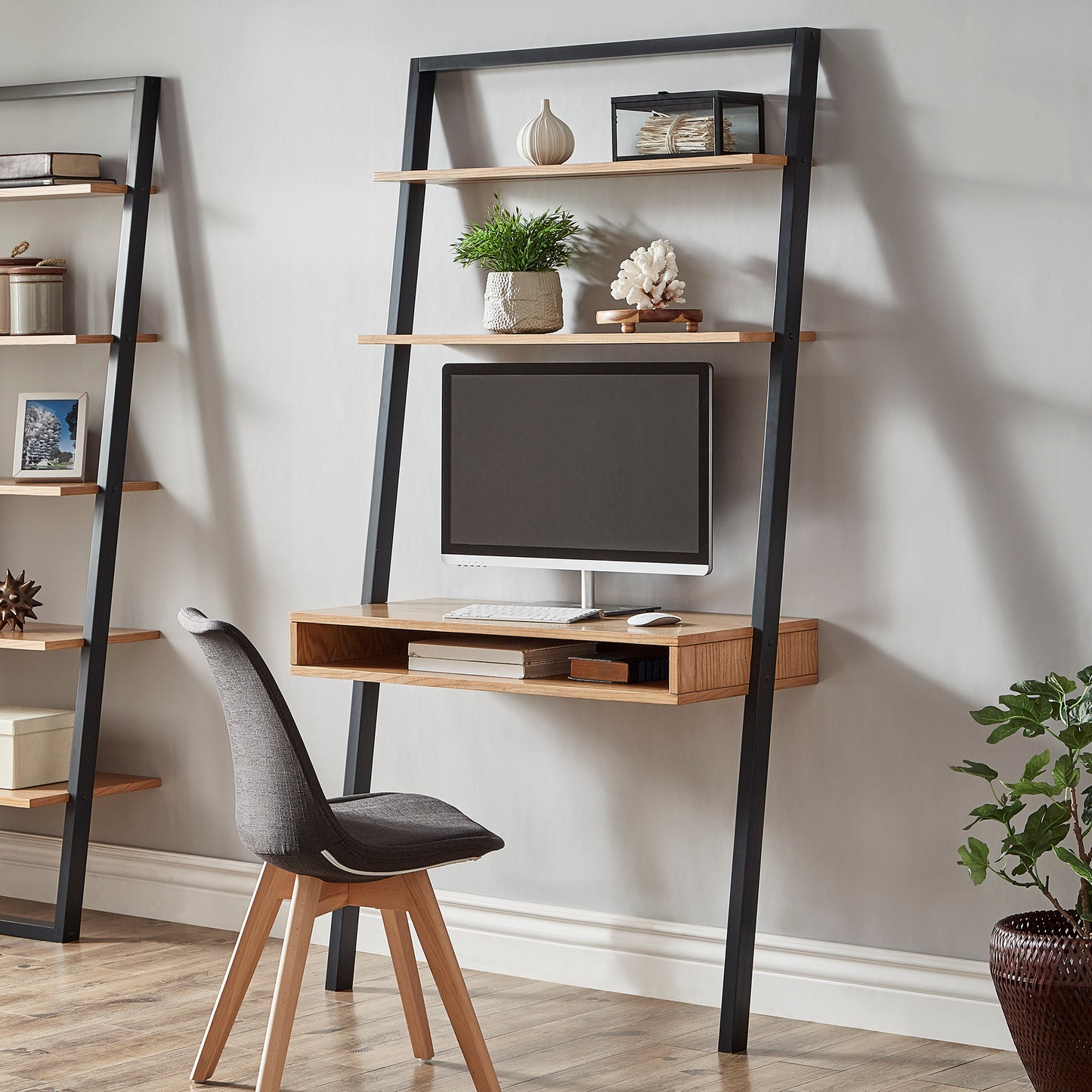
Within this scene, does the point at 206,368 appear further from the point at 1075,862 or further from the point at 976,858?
the point at 1075,862

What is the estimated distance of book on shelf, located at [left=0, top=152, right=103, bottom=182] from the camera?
4.10 meters

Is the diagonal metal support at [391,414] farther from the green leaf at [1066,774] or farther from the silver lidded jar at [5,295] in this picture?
the green leaf at [1066,774]

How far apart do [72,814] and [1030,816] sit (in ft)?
7.30

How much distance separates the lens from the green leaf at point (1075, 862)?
283 cm

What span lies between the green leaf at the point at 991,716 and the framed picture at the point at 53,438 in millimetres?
2325

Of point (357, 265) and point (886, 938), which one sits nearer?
point (886, 938)

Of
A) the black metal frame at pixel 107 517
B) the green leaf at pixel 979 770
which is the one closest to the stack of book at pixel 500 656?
the green leaf at pixel 979 770

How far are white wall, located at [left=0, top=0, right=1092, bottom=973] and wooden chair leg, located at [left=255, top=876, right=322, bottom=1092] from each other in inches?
38.5

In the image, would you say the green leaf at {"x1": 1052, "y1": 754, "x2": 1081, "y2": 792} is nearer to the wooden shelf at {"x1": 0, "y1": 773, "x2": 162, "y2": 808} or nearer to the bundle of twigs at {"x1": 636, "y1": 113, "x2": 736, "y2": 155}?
the bundle of twigs at {"x1": 636, "y1": 113, "x2": 736, "y2": 155}

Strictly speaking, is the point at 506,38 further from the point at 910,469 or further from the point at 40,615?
the point at 40,615

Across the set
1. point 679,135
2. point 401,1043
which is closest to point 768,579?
point 679,135

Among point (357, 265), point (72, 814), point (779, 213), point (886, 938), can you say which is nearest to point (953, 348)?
point (779, 213)

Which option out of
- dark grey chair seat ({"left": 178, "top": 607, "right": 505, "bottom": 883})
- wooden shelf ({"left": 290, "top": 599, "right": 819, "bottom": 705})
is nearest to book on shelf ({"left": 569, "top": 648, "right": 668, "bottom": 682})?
wooden shelf ({"left": 290, "top": 599, "right": 819, "bottom": 705})

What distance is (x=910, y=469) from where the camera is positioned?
334cm
